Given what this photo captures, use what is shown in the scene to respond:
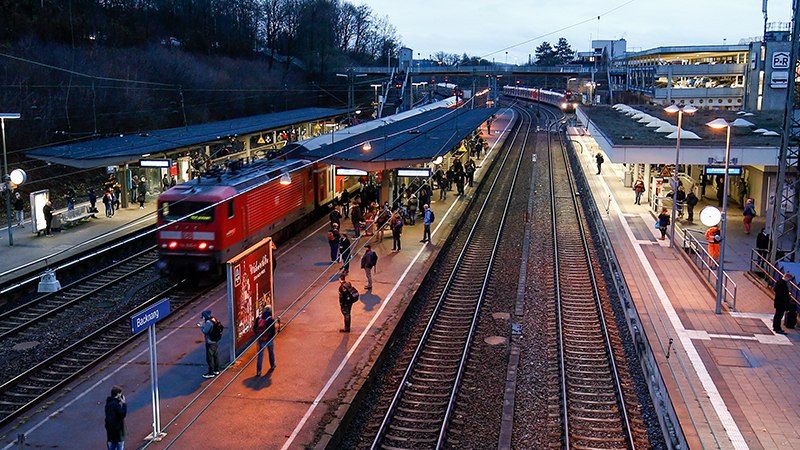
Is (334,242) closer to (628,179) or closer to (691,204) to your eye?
(691,204)

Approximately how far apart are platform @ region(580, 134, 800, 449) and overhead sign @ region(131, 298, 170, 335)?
7845 mm

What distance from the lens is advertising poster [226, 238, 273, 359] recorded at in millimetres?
13828

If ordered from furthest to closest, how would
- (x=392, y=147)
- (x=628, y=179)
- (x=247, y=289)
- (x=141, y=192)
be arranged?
(x=628, y=179) < (x=141, y=192) < (x=392, y=147) < (x=247, y=289)

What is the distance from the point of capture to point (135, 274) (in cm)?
2161

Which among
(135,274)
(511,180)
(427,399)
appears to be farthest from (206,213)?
(511,180)

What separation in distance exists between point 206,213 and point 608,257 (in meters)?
12.2

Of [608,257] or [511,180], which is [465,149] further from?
[608,257]

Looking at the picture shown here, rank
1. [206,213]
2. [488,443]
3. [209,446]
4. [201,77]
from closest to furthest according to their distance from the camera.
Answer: [209,446], [488,443], [206,213], [201,77]

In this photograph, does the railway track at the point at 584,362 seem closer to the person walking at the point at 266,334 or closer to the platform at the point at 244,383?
the platform at the point at 244,383

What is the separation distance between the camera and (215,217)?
19203 millimetres

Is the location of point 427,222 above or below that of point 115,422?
above

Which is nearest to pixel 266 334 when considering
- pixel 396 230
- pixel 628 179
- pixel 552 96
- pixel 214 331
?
pixel 214 331

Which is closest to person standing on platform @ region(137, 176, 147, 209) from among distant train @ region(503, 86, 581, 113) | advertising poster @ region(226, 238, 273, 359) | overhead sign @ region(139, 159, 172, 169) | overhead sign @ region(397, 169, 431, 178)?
overhead sign @ region(139, 159, 172, 169)

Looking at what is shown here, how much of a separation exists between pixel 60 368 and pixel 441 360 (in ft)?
24.3
